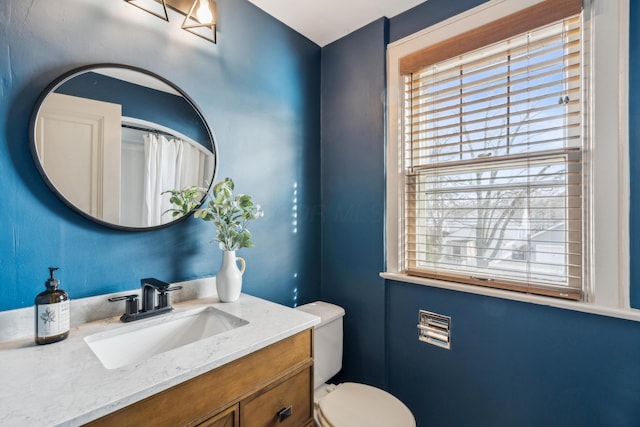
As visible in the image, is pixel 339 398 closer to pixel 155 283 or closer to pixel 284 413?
pixel 284 413

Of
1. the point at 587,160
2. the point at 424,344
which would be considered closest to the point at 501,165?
the point at 587,160

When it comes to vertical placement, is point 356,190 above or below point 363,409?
above

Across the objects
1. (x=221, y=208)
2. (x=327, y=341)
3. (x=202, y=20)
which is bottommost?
(x=327, y=341)

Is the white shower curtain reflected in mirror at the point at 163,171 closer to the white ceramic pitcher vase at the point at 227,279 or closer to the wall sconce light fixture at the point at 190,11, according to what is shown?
the white ceramic pitcher vase at the point at 227,279

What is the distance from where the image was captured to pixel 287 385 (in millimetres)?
1007

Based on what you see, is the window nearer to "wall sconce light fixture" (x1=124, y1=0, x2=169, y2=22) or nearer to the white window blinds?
the white window blinds

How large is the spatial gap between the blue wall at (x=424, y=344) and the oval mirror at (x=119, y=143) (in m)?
0.89

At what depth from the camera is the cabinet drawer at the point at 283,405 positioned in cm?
89

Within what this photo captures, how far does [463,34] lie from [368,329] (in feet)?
5.38

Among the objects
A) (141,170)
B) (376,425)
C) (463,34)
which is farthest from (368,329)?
(463,34)

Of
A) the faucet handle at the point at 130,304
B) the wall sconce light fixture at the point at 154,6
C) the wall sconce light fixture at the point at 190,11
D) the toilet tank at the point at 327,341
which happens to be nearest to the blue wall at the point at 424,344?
the toilet tank at the point at 327,341

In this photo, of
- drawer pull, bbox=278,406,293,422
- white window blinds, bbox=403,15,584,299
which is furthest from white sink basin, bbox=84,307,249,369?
white window blinds, bbox=403,15,584,299

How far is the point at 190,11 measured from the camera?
1231 mm

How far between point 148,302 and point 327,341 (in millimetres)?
950
